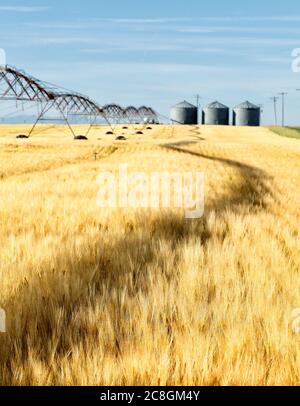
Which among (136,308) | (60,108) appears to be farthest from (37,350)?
(60,108)

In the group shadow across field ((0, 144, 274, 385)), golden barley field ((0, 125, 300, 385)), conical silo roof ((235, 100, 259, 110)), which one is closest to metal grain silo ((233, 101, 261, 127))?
conical silo roof ((235, 100, 259, 110))

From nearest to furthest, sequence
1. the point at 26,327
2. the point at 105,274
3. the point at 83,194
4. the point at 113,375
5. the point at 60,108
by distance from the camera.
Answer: the point at 113,375
the point at 26,327
the point at 105,274
the point at 83,194
the point at 60,108

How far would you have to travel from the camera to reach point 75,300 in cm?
311

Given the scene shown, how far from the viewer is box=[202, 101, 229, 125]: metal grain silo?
148 metres

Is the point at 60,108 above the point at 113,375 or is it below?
above

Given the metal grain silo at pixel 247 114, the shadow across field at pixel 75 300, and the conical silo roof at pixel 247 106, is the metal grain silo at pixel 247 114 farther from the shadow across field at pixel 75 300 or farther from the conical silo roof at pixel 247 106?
the shadow across field at pixel 75 300

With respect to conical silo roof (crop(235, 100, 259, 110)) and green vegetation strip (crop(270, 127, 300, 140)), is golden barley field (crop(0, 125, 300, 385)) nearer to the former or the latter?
green vegetation strip (crop(270, 127, 300, 140))

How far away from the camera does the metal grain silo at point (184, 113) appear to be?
146 metres

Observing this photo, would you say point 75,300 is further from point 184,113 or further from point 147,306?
point 184,113

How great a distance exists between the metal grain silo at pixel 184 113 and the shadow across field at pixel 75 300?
5608 inches

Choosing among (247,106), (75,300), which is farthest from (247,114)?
(75,300)

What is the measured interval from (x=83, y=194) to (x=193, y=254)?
224 inches

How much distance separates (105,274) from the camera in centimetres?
381

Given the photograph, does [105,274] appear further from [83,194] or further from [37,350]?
[83,194]
